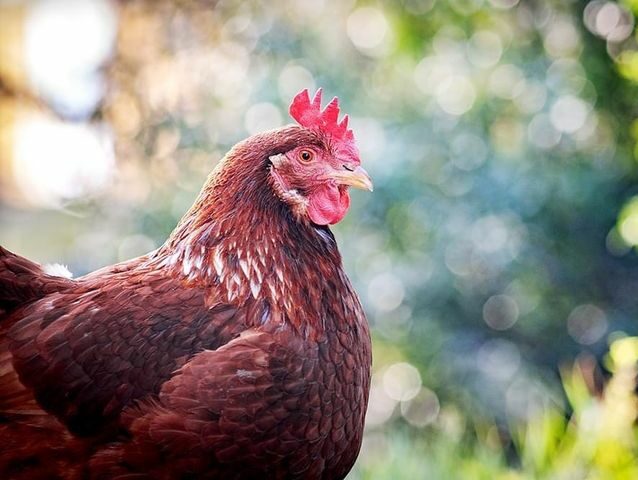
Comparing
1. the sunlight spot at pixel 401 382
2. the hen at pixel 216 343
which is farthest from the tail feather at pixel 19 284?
the sunlight spot at pixel 401 382

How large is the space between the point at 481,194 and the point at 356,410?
10.5 feet

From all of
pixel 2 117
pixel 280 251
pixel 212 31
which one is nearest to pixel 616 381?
pixel 280 251

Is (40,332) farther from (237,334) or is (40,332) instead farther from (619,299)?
(619,299)

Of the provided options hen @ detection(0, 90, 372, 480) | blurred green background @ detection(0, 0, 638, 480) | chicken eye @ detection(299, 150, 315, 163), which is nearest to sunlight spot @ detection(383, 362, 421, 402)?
blurred green background @ detection(0, 0, 638, 480)

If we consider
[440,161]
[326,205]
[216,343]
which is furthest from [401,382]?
[216,343]

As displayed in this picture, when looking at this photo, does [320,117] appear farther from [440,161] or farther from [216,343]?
[440,161]

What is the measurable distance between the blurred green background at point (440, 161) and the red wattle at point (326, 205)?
2.81 m

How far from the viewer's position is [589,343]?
5684mm

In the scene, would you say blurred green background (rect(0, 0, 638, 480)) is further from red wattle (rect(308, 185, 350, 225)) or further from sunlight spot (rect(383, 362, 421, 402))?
Result: red wattle (rect(308, 185, 350, 225))

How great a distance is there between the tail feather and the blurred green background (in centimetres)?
267

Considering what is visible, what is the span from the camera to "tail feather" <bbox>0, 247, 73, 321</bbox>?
244 cm

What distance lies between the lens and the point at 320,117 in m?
2.55

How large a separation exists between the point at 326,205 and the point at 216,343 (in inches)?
20.4

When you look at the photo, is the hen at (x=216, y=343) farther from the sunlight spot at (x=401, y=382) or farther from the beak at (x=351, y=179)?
the sunlight spot at (x=401, y=382)
